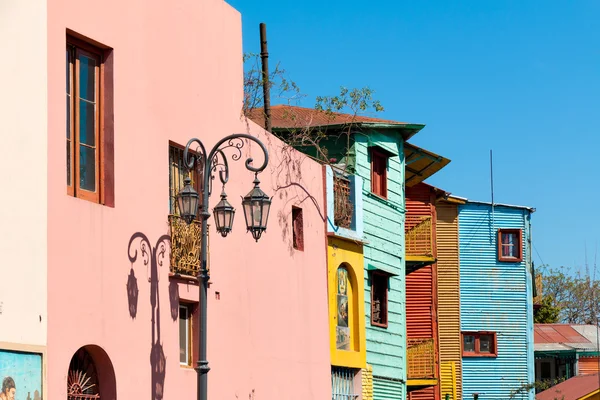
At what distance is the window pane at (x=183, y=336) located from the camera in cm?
1725

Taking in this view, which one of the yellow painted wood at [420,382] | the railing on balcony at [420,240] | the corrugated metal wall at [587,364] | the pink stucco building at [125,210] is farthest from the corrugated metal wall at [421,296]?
the corrugated metal wall at [587,364]

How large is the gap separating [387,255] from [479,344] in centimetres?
1546

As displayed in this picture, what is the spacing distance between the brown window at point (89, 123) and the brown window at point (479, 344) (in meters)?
27.7

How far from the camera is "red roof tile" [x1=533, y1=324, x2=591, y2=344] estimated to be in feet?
196

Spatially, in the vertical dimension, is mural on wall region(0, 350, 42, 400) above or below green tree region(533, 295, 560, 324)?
below

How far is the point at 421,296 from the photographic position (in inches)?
1417

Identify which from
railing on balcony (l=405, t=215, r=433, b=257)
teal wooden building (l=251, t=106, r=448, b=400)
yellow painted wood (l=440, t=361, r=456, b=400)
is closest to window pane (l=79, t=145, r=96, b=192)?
teal wooden building (l=251, t=106, r=448, b=400)

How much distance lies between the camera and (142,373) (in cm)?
1561

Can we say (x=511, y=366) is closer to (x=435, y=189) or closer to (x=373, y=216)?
(x=435, y=189)

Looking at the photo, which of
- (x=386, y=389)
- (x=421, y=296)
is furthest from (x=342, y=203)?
(x=421, y=296)

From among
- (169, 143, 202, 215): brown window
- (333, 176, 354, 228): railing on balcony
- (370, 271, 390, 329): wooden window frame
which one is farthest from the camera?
(370, 271, 390, 329): wooden window frame

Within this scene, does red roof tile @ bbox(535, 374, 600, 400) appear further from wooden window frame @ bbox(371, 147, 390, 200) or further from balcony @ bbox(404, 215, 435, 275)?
wooden window frame @ bbox(371, 147, 390, 200)

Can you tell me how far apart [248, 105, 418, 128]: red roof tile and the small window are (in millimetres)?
8181

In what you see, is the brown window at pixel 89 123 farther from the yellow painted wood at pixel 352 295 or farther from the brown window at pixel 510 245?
the brown window at pixel 510 245
